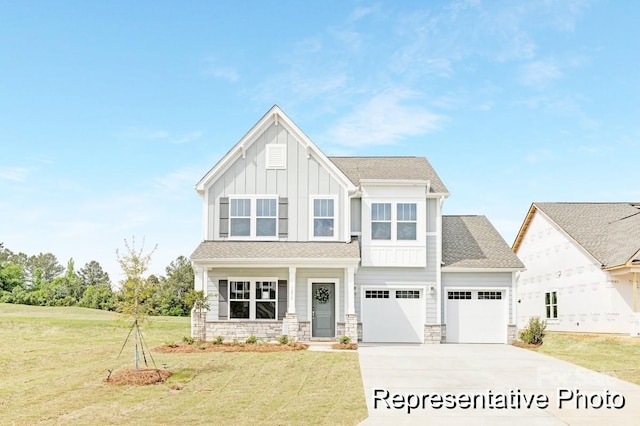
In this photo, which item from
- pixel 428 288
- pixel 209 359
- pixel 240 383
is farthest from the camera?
pixel 428 288

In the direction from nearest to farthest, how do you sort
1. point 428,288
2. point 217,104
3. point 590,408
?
1. point 590,408
2. point 217,104
3. point 428,288

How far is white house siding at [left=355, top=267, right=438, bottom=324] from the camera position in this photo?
25.5 m

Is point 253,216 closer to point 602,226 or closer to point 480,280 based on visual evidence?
point 480,280

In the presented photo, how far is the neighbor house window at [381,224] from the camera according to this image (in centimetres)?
2550

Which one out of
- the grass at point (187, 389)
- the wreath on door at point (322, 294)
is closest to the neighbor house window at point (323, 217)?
the wreath on door at point (322, 294)

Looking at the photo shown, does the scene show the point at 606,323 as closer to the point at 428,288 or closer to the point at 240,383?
the point at 428,288

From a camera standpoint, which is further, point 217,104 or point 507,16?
point 217,104

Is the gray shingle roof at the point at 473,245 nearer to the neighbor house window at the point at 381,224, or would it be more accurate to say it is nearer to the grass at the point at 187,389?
the neighbor house window at the point at 381,224

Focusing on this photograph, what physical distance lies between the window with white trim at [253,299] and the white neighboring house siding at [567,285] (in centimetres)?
1494

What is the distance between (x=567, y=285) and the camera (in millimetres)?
32594

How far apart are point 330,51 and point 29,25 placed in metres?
10.7

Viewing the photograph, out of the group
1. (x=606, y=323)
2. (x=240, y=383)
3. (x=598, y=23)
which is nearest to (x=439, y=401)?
(x=240, y=383)

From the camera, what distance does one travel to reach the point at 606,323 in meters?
28.7

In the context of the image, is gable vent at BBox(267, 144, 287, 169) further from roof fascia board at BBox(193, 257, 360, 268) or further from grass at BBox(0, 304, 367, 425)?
grass at BBox(0, 304, 367, 425)
